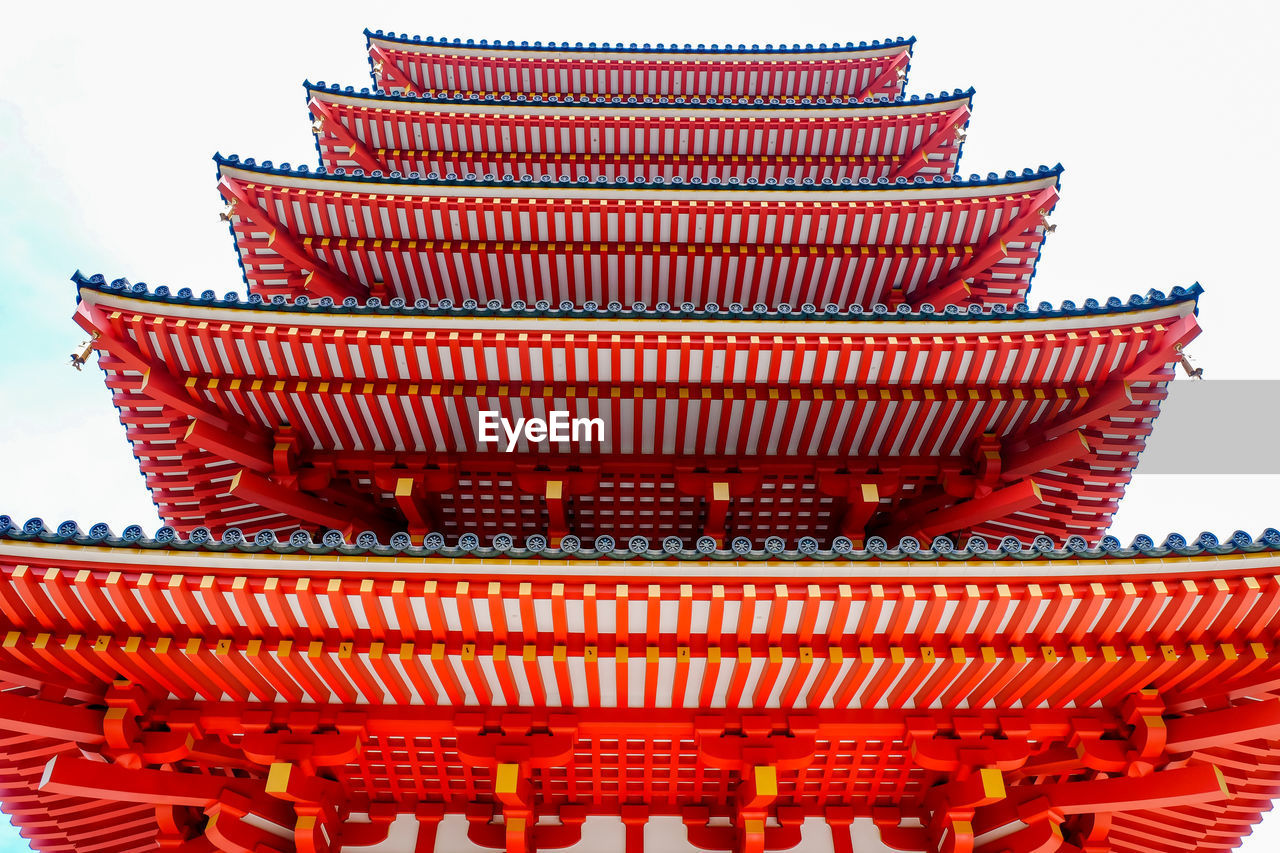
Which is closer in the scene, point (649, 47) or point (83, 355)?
point (83, 355)

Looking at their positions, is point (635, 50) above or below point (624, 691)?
above

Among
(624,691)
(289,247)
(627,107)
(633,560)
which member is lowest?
(624,691)

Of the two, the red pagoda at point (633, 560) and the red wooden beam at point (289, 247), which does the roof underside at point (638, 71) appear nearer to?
the red pagoda at point (633, 560)

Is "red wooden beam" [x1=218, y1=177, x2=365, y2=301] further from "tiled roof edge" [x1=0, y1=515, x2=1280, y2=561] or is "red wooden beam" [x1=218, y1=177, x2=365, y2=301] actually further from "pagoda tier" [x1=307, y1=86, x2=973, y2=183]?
"tiled roof edge" [x1=0, y1=515, x2=1280, y2=561]

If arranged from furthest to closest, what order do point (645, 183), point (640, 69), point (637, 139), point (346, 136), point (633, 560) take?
point (640, 69) < point (637, 139) < point (346, 136) < point (645, 183) < point (633, 560)

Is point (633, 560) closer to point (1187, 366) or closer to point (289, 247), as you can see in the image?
point (1187, 366)

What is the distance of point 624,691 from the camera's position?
21.4ft

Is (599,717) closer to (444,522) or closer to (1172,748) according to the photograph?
(444,522)

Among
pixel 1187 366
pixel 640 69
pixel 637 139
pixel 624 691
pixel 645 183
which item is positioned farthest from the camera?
pixel 640 69

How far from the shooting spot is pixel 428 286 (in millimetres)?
11023

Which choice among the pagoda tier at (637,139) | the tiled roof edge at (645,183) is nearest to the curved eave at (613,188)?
the tiled roof edge at (645,183)

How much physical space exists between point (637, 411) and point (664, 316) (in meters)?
1.17

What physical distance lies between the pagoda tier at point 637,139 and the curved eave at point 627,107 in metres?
0.02

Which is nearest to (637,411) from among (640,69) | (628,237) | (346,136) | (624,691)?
(624,691)
